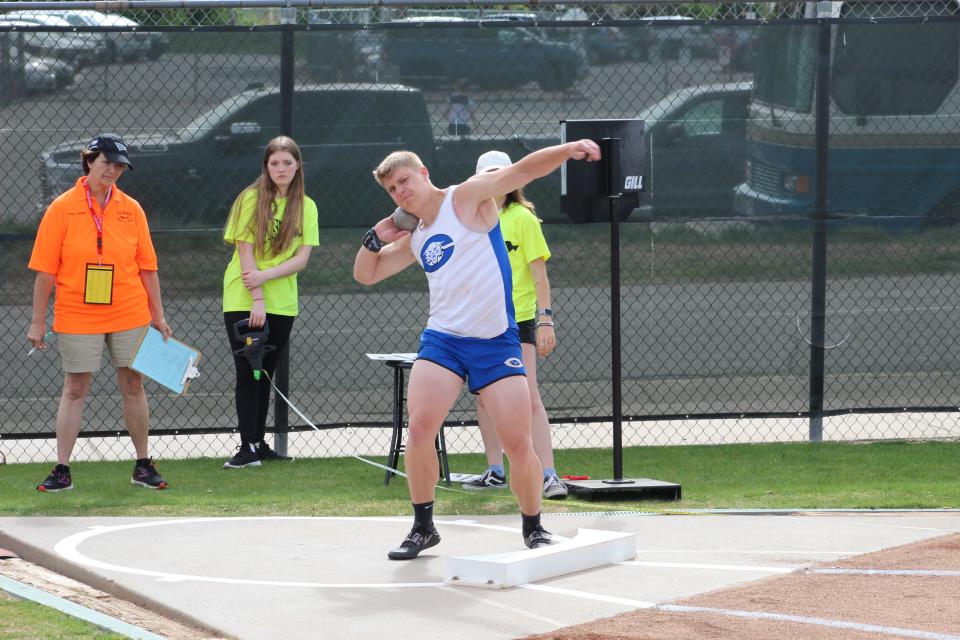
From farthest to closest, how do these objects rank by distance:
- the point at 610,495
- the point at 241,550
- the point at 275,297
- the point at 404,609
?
the point at 275,297 < the point at 610,495 < the point at 241,550 < the point at 404,609

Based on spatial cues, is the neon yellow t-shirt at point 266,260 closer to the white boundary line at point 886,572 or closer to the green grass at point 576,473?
the green grass at point 576,473

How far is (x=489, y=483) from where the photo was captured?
7941mm

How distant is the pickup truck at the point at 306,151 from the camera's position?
8.73m

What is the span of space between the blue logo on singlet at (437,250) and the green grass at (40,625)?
198 cm

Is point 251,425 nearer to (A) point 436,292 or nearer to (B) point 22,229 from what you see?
(B) point 22,229

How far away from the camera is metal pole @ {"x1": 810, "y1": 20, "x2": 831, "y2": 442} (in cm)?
914

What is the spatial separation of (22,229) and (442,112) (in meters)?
2.69

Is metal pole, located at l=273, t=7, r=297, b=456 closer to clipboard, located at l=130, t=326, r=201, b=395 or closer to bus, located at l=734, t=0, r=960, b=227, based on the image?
clipboard, located at l=130, t=326, r=201, b=395

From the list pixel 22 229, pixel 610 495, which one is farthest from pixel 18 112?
pixel 610 495

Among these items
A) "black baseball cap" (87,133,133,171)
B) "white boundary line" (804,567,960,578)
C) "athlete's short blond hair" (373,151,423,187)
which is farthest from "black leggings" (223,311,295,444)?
"white boundary line" (804,567,960,578)

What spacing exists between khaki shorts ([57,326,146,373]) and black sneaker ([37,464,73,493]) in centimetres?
56

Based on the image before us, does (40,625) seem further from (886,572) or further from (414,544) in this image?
(886,572)

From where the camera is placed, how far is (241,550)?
6270 millimetres

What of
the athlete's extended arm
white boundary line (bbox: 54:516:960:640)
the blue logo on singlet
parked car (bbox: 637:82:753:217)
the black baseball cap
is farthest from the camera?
parked car (bbox: 637:82:753:217)
